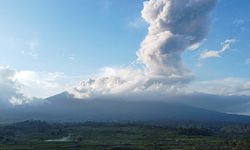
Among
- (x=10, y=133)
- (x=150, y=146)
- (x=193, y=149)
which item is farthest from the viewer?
(x=10, y=133)

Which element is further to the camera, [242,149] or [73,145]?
[73,145]

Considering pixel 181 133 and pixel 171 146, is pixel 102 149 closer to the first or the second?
pixel 171 146

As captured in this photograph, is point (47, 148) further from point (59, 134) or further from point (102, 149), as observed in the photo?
point (59, 134)

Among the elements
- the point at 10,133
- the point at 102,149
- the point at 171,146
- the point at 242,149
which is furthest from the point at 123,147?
the point at 10,133

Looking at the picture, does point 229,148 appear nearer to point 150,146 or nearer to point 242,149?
point 242,149

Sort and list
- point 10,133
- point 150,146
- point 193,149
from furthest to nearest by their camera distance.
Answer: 1. point 10,133
2. point 150,146
3. point 193,149

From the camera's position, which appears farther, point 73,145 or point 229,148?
point 73,145

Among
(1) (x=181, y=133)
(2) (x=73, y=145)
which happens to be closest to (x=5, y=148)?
(2) (x=73, y=145)
